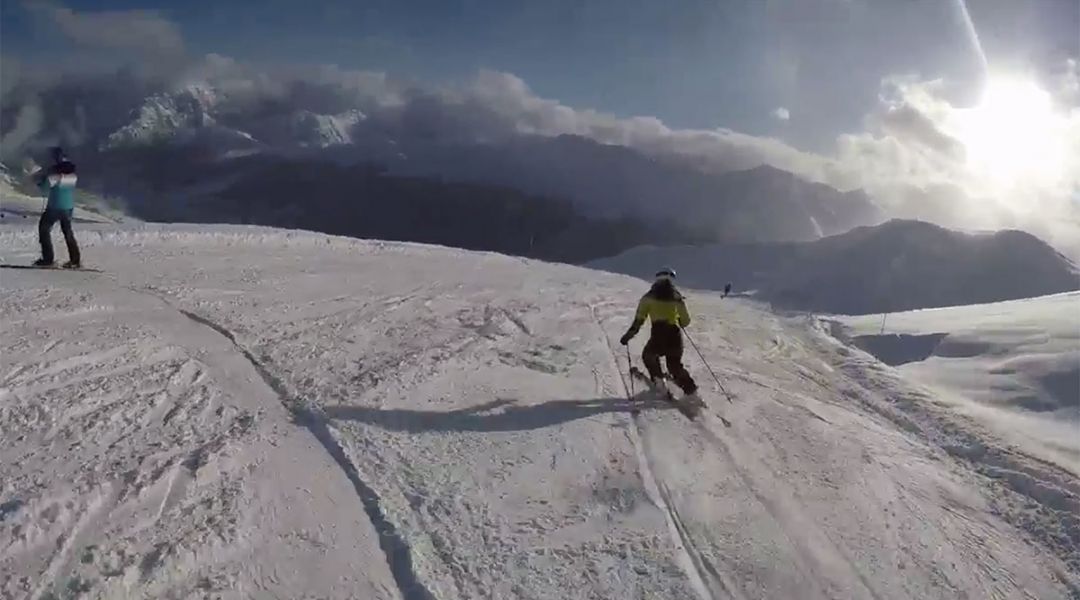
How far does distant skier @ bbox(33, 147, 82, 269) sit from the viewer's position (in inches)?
498

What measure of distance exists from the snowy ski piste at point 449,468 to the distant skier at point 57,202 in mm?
854

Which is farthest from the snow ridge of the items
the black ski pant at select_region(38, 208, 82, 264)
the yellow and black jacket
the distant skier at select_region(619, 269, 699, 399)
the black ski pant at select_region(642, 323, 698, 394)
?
the black ski pant at select_region(38, 208, 82, 264)

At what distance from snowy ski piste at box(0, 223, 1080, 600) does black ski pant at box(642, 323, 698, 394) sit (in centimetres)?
38

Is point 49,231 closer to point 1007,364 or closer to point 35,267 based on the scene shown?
point 35,267

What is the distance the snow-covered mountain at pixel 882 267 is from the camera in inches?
3794

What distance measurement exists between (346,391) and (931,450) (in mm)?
6979

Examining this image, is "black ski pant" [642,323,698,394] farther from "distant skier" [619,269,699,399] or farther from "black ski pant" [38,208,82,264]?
"black ski pant" [38,208,82,264]

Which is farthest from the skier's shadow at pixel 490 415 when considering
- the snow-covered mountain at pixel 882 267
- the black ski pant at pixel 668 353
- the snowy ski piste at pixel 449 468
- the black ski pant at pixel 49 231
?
the snow-covered mountain at pixel 882 267

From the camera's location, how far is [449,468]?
22.9 feet

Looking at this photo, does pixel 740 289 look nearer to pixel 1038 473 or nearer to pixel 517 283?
pixel 517 283

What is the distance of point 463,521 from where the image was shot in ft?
20.1

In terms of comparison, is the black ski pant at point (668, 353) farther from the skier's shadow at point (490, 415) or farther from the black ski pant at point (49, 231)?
the black ski pant at point (49, 231)

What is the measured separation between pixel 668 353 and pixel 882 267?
105 m

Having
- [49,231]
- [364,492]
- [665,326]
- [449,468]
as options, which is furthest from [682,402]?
[49,231]
